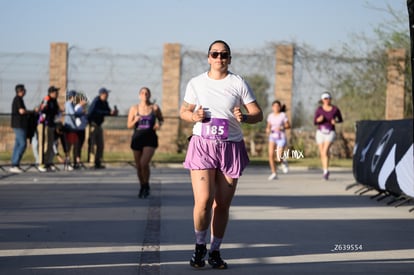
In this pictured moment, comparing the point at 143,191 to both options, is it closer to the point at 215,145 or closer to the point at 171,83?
the point at 215,145

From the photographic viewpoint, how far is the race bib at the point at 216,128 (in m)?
8.70

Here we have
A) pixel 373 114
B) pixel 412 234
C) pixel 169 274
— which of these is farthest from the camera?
pixel 373 114

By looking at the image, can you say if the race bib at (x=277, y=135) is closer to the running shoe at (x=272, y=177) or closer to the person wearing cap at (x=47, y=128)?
the running shoe at (x=272, y=177)

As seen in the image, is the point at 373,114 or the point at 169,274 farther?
the point at 373,114

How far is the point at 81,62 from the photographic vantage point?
95.1 feet

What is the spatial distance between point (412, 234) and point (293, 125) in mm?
18583

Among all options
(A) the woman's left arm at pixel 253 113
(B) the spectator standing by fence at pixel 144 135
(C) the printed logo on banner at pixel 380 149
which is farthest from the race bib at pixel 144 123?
(A) the woman's left arm at pixel 253 113

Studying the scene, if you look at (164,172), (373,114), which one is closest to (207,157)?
(164,172)

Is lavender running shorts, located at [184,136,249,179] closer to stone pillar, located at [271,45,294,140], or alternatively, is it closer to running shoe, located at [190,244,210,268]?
running shoe, located at [190,244,210,268]

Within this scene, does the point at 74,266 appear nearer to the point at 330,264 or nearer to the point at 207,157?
the point at 207,157

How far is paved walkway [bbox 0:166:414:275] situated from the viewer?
880 centimetres

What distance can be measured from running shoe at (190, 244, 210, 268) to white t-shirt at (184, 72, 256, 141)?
1037 mm

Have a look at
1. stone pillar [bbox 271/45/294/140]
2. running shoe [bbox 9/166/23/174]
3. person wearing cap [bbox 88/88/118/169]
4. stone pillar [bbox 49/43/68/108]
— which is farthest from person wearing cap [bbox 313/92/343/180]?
stone pillar [bbox 49/43/68/108]

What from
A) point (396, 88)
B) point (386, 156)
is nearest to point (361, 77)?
point (396, 88)
